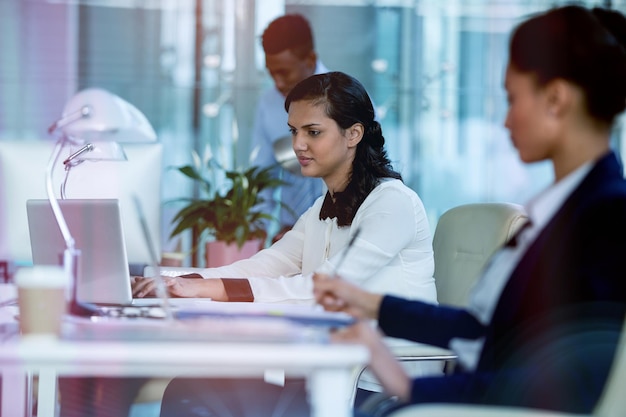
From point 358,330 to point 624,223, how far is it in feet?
1.27

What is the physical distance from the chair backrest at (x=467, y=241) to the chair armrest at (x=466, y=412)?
1.04 m

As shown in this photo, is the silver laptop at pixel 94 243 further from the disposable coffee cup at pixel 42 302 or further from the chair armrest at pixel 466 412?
the chair armrest at pixel 466 412

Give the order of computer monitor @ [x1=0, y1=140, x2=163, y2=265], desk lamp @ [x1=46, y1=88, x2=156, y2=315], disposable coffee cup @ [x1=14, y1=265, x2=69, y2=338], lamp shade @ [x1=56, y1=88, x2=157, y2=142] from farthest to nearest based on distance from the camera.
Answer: lamp shade @ [x1=56, y1=88, x2=157, y2=142] → computer monitor @ [x1=0, y1=140, x2=163, y2=265] → desk lamp @ [x1=46, y1=88, x2=156, y2=315] → disposable coffee cup @ [x1=14, y1=265, x2=69, y2=338]

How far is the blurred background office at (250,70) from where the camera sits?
5.68m

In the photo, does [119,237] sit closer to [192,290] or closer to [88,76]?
[192,290]

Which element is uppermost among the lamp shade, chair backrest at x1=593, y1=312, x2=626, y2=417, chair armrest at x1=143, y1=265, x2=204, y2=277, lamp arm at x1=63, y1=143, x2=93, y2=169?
the lamp shade

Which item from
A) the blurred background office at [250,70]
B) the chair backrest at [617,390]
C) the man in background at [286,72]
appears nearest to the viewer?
the chair backrest at [617,390]

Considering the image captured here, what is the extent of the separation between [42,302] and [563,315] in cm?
72

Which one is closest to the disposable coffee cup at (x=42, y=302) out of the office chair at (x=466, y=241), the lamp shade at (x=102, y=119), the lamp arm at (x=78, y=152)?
the lamp arm at (x=78, y=152)

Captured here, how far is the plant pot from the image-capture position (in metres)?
3.28

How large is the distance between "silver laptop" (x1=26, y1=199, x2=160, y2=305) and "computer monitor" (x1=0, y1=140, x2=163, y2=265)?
1.84 ft

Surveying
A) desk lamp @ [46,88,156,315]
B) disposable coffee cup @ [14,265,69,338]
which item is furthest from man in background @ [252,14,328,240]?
disposable coffee cup @ [14,265,69,338]

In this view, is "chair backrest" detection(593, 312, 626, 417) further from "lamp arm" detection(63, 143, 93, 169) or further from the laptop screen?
"lamp arm" detection(63, 143, 93, 169)

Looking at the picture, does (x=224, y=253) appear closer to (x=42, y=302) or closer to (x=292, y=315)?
(x=292, y=315)
